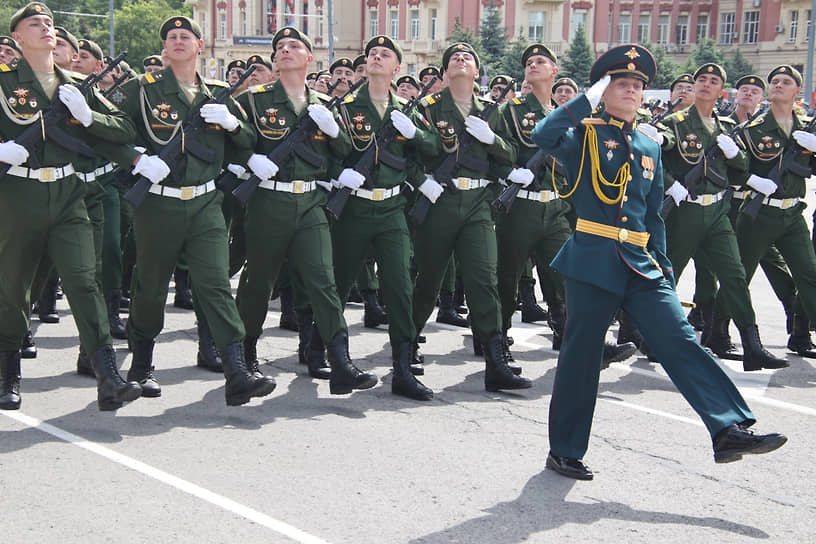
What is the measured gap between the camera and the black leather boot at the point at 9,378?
6180 mm

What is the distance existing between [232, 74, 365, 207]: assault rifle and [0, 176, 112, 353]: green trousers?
0.93m

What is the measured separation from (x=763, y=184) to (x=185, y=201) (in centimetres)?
432

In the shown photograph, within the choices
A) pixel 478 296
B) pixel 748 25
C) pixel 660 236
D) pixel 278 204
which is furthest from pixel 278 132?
pixel 748 25

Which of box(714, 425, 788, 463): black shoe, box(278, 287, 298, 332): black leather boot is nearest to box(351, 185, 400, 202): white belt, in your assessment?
box(278, 287, 298, 332): black leather boot

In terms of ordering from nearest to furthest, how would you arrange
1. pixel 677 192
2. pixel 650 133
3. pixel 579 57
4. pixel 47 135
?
1. pixel 650 133
2. pixel 47 135
3. pixel 677 192
4. pixel 579 57

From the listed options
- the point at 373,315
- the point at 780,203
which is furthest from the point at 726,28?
the point at 373,315

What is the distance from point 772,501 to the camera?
4.88m

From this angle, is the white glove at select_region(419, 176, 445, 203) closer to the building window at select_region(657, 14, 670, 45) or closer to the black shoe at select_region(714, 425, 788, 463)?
the black shoe at select_region(714, 425, 788, 463)

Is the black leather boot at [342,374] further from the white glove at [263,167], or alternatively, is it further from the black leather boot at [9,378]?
the black leather boot at [9,378]

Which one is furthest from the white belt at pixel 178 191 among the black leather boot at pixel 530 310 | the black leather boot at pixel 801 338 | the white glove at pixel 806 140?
the black leather boot at pixel 801 338

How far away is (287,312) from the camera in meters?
9.02

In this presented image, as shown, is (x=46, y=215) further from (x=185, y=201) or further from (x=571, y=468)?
(x=571, y=468)

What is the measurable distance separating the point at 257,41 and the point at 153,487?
8028 cm

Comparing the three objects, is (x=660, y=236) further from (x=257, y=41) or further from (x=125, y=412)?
(x=257, y=41)
